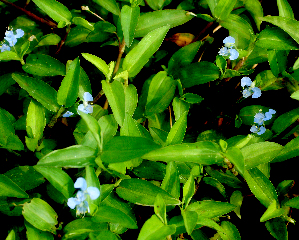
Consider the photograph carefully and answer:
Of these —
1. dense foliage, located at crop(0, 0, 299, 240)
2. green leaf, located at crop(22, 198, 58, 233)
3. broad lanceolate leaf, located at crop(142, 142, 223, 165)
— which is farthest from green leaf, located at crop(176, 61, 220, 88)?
green leaf, located at crop(22, 198, 58, 233)

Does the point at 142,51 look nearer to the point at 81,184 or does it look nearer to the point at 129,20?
the point at 129,20

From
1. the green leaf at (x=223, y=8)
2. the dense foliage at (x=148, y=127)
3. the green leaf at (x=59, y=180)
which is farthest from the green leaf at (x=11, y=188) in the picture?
the green leaf at (x=223, y=8)

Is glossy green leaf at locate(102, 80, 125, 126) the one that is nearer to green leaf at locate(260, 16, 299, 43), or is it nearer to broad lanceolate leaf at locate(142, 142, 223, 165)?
broad lanceolate leaf at locate(142, 142, 223, 165)

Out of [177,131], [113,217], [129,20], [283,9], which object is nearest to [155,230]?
[113,217]

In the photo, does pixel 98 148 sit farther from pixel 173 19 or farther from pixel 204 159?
pixel 173 19

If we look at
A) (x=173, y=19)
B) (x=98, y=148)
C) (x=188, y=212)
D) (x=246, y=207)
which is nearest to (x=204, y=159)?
(x=188, y=212)

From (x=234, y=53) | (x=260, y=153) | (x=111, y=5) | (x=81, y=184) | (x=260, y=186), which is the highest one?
(x=111, y=5)
